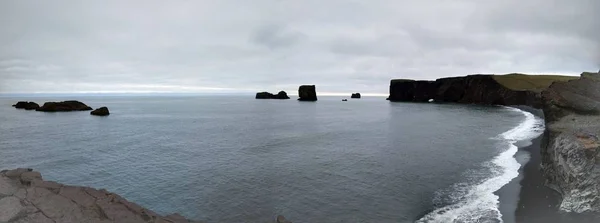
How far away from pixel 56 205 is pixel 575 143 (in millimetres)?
25377

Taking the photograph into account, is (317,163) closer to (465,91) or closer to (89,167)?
(89,167)

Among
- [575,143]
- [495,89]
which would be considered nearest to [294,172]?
[575,143]

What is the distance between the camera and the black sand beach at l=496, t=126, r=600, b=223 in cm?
1622

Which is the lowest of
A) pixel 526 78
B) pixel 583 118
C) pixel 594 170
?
pixel 594 170

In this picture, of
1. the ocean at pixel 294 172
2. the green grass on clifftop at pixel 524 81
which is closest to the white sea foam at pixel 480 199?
the ocean at pixel 294 172

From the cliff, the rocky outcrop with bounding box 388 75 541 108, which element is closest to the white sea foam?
the rocky outcrop with bounding box 388 75 541 108

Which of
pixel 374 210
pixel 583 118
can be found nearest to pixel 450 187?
pixel 374 210

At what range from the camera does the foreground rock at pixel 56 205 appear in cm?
1261

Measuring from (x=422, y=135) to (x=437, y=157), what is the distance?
767 inches

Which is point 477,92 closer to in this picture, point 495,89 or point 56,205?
point 495,89

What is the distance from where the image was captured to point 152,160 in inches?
1378

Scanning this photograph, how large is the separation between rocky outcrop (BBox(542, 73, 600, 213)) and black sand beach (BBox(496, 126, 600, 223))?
1.75ft

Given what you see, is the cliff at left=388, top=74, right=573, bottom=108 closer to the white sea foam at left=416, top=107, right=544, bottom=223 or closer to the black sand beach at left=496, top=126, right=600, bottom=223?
the white sea foam at left=416, top=107, right=544, bottom=223

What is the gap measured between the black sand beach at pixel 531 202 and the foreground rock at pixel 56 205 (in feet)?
59.3
